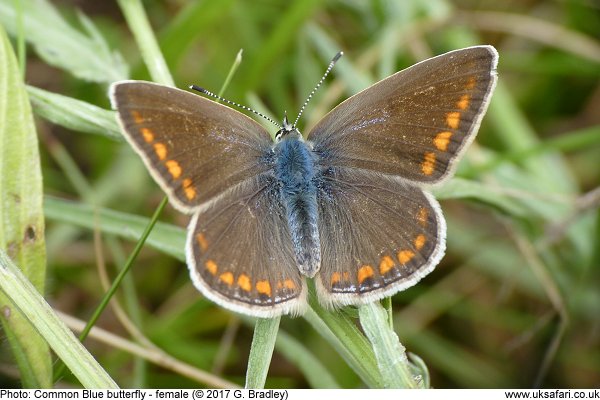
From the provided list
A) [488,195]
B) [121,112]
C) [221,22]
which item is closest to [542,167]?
[488,195]

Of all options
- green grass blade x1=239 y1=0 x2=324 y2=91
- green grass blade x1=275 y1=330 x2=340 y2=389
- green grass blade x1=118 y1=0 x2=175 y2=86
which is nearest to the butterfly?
green grass blade x1=118 y1=0 x2=175 y2=86

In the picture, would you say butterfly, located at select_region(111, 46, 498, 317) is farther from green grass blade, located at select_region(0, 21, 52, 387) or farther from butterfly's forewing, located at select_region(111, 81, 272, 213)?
green grass blade, located at select_region(0, 21, 52, 387)

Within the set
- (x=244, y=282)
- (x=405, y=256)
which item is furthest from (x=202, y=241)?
(x=405, y=256)

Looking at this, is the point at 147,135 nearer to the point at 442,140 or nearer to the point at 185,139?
the point at 185,139

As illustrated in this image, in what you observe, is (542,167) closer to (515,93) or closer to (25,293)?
(515,93)

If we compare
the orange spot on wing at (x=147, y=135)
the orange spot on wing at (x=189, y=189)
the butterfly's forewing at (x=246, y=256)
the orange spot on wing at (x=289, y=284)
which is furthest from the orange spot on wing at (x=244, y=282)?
the orange spot on wing at (x=147, y=135)
